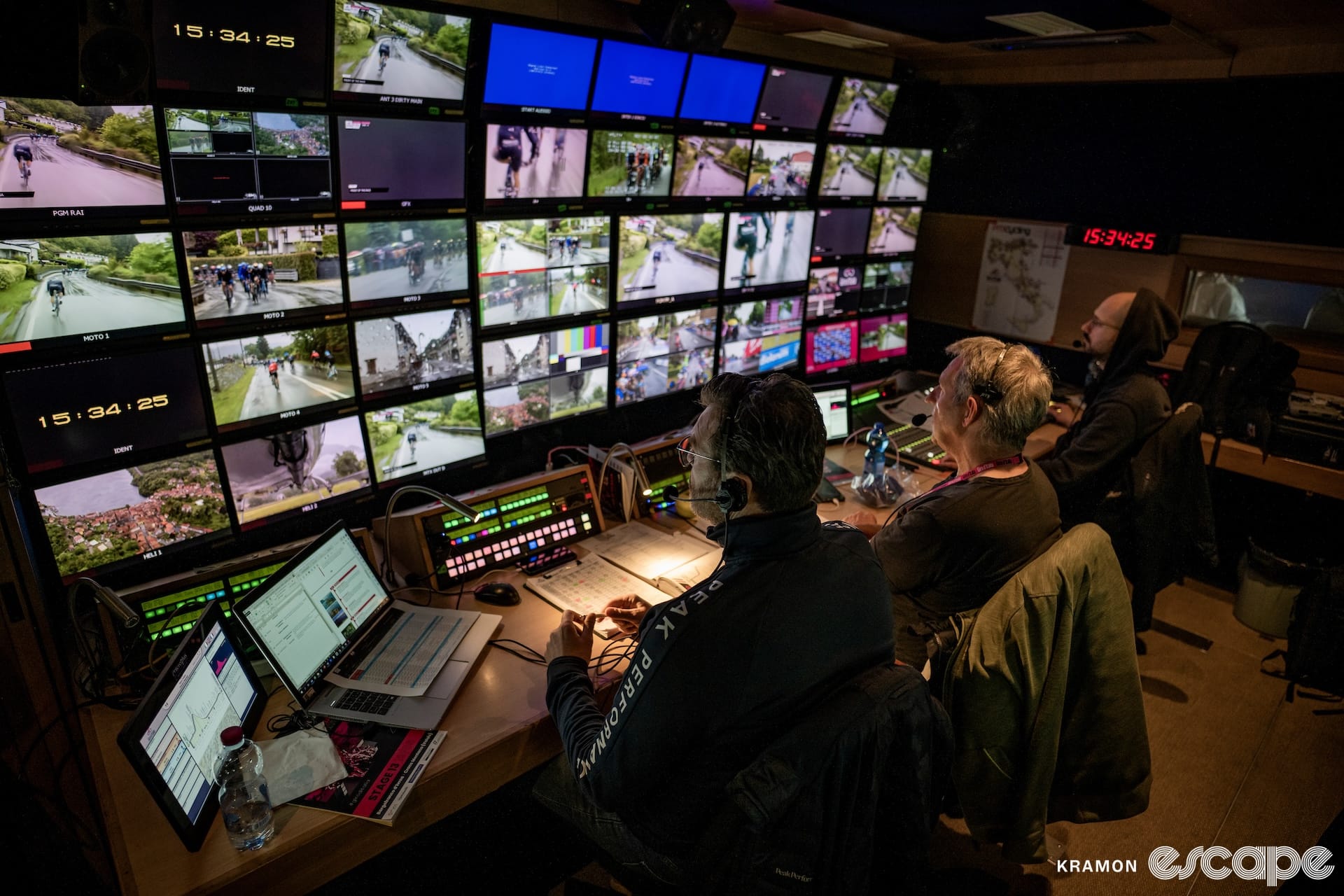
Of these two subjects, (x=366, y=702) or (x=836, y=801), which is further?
(x=366, y=702)

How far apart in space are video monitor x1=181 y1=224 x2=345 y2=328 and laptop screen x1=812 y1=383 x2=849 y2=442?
2.11 metres

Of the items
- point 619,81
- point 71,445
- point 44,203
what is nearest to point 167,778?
point 71,445

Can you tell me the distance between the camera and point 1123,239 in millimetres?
3869

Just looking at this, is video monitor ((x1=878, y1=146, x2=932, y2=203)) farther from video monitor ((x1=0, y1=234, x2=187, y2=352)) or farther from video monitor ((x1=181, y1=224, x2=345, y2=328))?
video monitor ((x1=0, y1=234, x2=187, y2=352))

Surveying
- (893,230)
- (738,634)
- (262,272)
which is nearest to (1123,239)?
(893,230)

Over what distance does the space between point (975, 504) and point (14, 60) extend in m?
2.44

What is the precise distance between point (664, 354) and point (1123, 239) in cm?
241

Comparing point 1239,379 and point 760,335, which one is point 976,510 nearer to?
point 760,335

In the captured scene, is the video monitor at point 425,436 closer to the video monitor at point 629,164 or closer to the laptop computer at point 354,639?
the laptop computer at point 354,639

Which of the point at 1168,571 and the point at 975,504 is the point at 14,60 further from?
the point at 1168,571

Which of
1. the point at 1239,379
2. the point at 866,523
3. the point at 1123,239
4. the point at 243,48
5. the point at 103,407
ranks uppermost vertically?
the point at 243,48

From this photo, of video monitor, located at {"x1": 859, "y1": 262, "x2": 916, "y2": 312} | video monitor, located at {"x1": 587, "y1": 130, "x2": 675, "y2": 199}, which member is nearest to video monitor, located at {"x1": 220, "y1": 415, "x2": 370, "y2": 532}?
video monitor, located at {"x1": 587, "y1": 130, "x2": 675, "y2": 199}

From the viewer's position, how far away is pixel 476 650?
6.90ft

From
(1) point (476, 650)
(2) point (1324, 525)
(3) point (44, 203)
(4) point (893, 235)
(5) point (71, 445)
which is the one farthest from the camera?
(4) point (893, 235)
